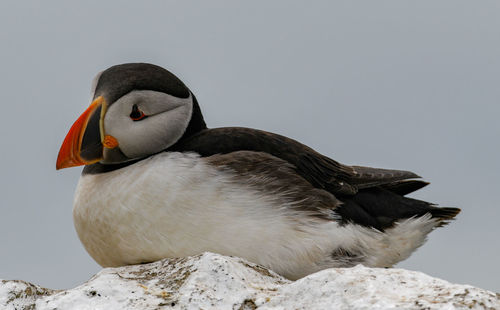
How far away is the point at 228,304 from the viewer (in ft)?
13.5

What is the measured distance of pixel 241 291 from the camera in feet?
14.0

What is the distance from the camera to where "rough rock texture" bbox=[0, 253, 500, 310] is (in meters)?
3.75

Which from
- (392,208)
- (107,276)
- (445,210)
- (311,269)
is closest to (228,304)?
(107,276)

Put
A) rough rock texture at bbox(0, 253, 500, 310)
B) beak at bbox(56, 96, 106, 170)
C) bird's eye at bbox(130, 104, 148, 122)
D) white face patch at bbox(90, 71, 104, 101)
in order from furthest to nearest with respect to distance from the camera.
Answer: white face patch at bbox(90, 71, 104, 101)
bird's eye at bbox(130, 104, 148, 122)
beak at bbox(56, 96, 106, 170)
rough rock texture at bbox(0, 253, 500, 310)

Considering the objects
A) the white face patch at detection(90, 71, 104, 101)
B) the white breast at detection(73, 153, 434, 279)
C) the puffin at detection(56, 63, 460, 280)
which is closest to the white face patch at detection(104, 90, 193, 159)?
the puffin at detection(56, 63, 460, 280)

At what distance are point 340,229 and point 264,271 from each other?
1131mm

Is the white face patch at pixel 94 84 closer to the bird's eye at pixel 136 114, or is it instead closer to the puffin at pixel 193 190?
the puffin at pixel 193 190

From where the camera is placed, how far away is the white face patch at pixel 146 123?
5875 mm

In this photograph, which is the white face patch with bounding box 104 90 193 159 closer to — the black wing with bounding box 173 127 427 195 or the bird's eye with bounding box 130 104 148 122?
the bird's eye with bounding box 130 104 148 122

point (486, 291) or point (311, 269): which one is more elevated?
point (486, 291)

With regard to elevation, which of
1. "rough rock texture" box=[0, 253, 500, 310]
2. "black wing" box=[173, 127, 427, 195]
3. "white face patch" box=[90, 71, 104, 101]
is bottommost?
"rough rock texture" box=[0, 253, 500, 310]

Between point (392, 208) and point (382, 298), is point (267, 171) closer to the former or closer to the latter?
point (392, 208)

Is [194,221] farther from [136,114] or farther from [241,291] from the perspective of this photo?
[241,291]

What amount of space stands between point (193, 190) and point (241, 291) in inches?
60.6
